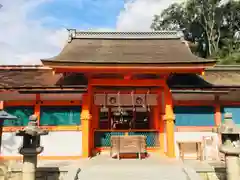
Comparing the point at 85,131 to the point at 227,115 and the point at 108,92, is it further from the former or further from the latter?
the point at 227,115

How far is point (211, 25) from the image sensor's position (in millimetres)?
31828

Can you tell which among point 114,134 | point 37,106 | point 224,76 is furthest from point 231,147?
point 37,106

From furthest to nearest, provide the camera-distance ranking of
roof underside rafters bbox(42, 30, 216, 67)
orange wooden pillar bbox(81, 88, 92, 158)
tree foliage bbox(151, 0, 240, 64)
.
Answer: tree foliage bbox(151, 0, 240, 64) < orange wooden pillar bbox(81, 88, 92, 158) < roof underside rafters bbox(42, 30, 216, 67)

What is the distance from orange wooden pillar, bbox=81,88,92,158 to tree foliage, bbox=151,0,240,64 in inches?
987

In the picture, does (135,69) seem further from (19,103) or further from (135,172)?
(19,103)

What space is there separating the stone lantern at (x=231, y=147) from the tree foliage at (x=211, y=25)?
2558 centimetres

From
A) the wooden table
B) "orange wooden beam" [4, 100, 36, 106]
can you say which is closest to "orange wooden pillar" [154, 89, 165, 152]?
the wooden table

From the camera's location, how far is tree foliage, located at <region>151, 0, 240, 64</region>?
31250 mm

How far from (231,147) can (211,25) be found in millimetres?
29378

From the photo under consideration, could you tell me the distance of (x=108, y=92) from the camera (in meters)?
9.54

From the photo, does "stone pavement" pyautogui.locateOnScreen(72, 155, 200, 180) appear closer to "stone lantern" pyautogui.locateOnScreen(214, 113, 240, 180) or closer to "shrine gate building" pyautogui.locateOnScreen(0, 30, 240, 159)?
"stone lantern" pyautogui.locateOnScreen(214, 113, 240, 180)

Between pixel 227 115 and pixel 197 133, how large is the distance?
9.59 ft

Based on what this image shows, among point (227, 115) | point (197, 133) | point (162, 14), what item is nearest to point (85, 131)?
point (197, 133)

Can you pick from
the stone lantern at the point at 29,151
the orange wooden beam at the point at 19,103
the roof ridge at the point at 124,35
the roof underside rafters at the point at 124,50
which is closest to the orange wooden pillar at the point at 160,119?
the roof underside rafters at the point at 124,50
